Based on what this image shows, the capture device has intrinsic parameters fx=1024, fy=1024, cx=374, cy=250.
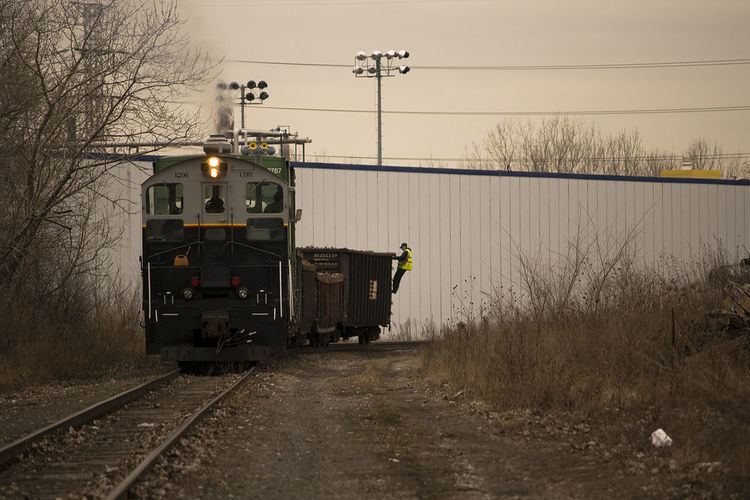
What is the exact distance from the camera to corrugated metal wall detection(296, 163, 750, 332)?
3384 cm

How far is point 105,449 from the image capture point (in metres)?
10.1

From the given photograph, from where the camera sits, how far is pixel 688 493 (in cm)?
763

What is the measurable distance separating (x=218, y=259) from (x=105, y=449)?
25.9ft

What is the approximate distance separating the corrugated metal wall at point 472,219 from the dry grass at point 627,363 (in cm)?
1475

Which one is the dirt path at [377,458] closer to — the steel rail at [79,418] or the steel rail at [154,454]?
the steel rail at [154,454]

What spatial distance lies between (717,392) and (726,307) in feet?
14.2

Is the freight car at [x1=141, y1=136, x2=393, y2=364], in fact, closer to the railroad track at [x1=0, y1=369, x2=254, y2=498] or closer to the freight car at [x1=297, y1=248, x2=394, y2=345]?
the freight car at [x1=297, y1=248, x2=394, y2=345]

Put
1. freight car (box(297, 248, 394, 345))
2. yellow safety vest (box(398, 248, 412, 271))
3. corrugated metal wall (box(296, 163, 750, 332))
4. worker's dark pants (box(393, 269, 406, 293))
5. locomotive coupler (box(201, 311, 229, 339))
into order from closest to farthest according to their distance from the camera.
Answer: locomotive coupler (box(201, 311, 229, 339)) < freight car (box(297, 248, 394, 345)) < yellow safety vest (box(398, 248, 412, 271)) < worker's dark pants (box(393, 269, 406, 293)) < corrugated metal wall (box(296, 163, 750, 332))

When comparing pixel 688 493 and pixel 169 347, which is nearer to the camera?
pixel 688 493

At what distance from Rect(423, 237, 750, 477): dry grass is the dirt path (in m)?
0.82

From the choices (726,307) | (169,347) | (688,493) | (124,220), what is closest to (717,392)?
(688,493)

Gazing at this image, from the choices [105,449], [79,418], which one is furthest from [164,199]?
[105,449]

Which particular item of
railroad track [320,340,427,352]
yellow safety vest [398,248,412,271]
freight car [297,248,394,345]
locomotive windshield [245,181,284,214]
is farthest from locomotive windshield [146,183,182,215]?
yellow safety vest [398,248,412,271]

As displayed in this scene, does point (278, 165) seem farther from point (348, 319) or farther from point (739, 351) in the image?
point (739, 351)
